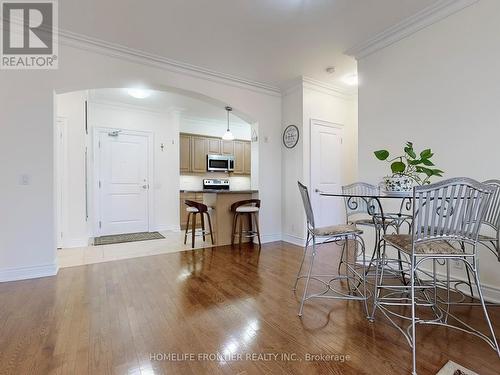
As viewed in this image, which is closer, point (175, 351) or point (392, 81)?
point (175, 351)

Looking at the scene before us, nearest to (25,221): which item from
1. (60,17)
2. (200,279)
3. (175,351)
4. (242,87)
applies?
(200,279)

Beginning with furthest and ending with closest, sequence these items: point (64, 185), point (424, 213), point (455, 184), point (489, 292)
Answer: point (64, 185) → point (489, 292) → point (424, 213) → point (455, 184)

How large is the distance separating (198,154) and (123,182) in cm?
184

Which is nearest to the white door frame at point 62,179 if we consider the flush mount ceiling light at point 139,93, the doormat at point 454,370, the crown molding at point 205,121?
the flush mount ceiling light at point 139,93

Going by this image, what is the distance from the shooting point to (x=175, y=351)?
1.49 meters

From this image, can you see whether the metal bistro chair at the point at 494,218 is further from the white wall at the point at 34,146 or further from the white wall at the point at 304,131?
the white wall at the point at 34,146

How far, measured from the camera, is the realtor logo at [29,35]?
2.49 meters

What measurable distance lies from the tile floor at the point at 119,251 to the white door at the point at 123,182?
1.05 metres

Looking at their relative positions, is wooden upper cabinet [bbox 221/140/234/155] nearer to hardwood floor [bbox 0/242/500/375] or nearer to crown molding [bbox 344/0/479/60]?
crown molding [bbox 344/0/479/60]

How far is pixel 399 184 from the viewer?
195 centimetres

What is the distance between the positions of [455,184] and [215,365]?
5.48 feet

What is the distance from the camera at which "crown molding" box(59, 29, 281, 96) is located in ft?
9.55

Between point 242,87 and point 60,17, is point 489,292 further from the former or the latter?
point 60,17

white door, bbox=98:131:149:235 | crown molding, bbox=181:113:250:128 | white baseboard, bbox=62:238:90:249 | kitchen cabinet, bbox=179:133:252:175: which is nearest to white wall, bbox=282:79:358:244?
kitchen cabinet, bbox=179:133:252:175
